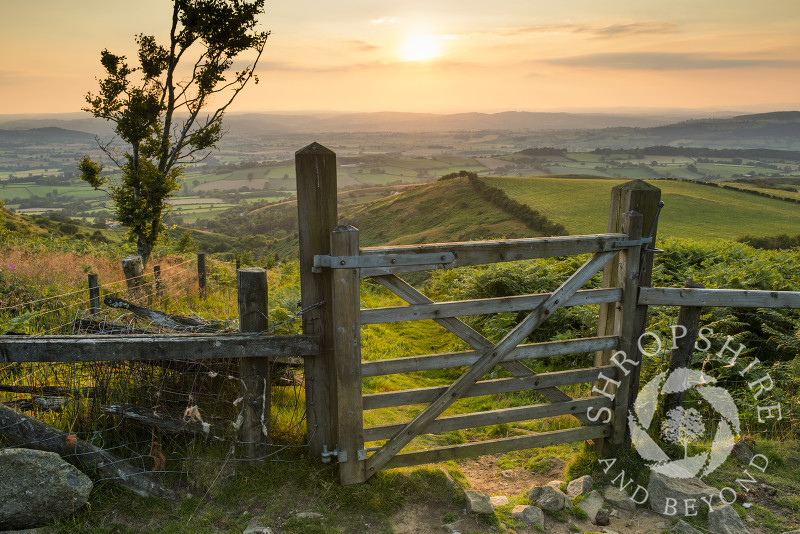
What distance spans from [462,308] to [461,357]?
19.1 inches

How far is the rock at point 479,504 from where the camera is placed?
14.8 ft

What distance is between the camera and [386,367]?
4.52 meters

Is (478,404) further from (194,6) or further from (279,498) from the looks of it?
(194,6)

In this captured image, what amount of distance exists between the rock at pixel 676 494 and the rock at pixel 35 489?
16.8 feet

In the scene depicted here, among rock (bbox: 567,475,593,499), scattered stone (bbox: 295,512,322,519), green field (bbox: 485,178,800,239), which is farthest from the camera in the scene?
green field (bbox: 485,178,800,239)

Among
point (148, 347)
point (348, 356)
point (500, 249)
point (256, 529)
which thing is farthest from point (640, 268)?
point (148, 347)

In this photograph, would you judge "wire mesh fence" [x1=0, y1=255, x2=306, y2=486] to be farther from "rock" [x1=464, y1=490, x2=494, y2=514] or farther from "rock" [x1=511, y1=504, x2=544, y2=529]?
"rock" [x1=511, y1=504, x2=544, y2=529]

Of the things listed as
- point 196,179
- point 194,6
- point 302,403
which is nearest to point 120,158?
point 194,6

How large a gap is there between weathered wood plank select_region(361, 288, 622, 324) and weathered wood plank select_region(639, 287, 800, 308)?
49 centimetres

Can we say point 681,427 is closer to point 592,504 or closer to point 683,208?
point 592,504

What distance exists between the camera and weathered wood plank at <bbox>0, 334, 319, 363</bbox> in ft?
13.5

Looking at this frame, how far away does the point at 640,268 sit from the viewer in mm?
5223

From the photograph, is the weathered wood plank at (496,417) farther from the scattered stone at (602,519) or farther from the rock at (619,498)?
the scattered stone at (602,519)

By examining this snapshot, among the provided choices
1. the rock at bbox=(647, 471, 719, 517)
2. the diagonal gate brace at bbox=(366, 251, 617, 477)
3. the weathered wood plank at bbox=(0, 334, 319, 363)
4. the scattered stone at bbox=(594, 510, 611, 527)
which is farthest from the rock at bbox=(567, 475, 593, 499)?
the weathered wood plank at bbox=(0, 334, 319, 363)
